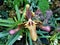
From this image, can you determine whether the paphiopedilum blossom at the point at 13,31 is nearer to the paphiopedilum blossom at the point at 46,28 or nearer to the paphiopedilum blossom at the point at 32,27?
the paphiopedilum blossom at the point at 32,27

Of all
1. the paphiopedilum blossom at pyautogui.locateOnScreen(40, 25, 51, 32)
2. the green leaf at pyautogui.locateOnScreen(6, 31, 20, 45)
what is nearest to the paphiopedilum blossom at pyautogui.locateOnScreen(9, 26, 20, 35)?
the green leaf at pyautogui.locateOnScreen(6, 31, 20, 45)

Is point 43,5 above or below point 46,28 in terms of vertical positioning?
above

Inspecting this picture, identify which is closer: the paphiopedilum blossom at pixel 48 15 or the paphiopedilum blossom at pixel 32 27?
the paphiopedilum blossom at pixel 32 27

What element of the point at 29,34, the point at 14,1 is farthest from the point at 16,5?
the point at 29,34

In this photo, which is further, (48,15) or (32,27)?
(48,15)

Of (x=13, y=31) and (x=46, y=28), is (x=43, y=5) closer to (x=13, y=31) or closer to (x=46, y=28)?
(x=46, y=28)

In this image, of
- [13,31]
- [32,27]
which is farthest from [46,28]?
[13,31]

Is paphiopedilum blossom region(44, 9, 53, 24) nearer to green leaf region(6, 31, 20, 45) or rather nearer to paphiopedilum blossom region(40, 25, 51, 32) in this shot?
paphiopedilum blossom region(40, 25, 51, 32)

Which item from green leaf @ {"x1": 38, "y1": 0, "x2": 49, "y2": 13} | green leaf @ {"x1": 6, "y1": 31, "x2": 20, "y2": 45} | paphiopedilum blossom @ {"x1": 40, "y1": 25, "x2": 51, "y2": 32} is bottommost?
green leaf @ {"x1": 6, "y1": 31, "x2": 20, "y2": 45}

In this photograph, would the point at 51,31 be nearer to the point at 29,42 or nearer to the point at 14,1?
the point at 29,42

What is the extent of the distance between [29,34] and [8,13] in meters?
0.33

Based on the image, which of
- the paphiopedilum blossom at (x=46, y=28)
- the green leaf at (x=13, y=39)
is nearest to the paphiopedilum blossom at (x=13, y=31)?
the green leaf at (x=13, y=39)

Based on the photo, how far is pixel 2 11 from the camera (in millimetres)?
1694

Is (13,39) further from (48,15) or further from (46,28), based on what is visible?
(48,15)
